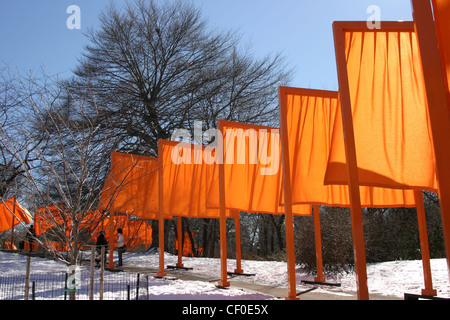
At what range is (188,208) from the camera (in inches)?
528

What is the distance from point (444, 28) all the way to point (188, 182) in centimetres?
963

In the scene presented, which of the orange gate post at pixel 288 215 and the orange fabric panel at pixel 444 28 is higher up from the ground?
the orange fabric panel at pixel 444 28

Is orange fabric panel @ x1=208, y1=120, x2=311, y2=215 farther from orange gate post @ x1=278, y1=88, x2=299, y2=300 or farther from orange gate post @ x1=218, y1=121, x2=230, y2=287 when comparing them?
orange gate post @ x1=278, y1=88, x2=299, y2=300

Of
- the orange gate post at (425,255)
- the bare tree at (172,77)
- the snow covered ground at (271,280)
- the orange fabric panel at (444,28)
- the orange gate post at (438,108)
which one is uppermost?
the bare tree at (172,77)

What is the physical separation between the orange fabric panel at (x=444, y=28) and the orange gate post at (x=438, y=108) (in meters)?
0.07

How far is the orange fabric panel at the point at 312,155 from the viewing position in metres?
9.05

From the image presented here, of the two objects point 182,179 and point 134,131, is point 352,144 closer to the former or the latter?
point 182,179

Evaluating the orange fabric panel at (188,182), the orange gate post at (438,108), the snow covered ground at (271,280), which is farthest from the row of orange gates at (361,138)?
the orange fabric panel at (188,182)

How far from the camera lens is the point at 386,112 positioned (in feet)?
21.0

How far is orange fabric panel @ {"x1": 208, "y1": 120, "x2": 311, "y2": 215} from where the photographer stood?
10.7 m

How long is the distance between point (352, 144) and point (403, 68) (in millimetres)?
1891
